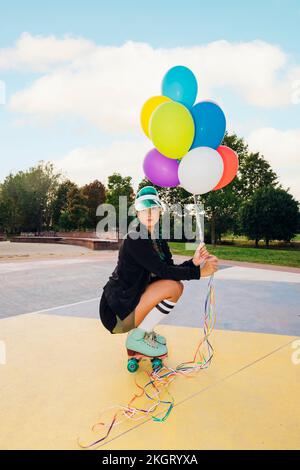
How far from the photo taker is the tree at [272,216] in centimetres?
2341

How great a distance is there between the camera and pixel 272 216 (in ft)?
76.8

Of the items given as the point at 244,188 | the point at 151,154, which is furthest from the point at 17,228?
the point at 151,154

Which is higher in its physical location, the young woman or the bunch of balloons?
the bunch of balloons

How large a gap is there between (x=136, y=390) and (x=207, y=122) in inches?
94.5

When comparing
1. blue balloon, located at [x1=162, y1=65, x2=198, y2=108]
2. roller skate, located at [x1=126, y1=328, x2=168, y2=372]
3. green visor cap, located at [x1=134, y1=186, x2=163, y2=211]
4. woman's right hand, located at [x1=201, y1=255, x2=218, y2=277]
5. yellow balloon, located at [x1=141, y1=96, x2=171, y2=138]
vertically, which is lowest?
roller skate, located at [x1=126, y1=328, x2=168, y2=372]

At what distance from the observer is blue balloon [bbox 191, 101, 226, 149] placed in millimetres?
3197

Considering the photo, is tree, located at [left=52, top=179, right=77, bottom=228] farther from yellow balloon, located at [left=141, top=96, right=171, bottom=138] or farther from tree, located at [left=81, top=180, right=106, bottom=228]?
yellow balloon, located at [left=141, top=96, right=171, bottom=138]

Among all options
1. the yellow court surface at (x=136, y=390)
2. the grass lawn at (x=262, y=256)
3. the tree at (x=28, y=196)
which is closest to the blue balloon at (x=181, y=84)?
the yellow court surface at (x=136, y=390)

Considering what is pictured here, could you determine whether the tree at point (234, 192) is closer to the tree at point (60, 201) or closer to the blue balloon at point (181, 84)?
the blue balloon at point (181, 84)

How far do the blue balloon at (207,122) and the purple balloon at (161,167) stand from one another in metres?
0.32

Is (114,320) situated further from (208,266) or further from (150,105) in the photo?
(150,105)

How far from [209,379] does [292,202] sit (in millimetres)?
23061

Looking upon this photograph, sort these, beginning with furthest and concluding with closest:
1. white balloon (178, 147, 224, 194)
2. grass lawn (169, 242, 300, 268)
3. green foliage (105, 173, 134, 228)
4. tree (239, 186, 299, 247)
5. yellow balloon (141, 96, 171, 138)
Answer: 1. green foliage (105, 173, 134, 228)
2. tree (239, 186, 299, 247)
3. grass lawn (169, 242, 300, 268)
4. yellow balloon (141, 96, 171, 138)
5. white balloon (178, 147, 224, 194)

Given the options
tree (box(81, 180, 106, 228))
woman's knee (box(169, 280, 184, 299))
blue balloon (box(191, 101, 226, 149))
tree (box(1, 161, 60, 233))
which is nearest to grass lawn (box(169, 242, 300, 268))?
blue balloon (box(191, 101, 226, 149))
